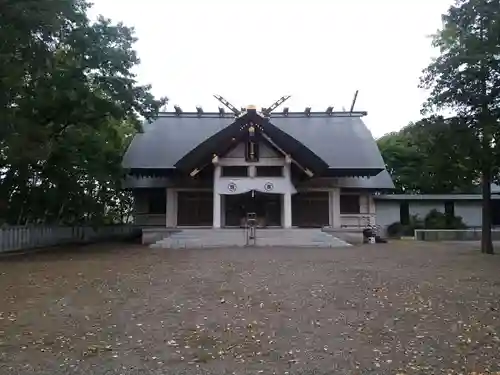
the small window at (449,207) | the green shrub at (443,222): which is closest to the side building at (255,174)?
the green shrub at (443,222)

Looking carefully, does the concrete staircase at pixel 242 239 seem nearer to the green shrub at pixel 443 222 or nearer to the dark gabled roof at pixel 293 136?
the dark gabled roof at pixel 293 136

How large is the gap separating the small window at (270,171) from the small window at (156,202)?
5.76 metres

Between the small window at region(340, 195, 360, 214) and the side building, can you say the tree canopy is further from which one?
the small window at region(340, 195, 360, 214)

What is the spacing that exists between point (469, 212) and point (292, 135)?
35.5 ft

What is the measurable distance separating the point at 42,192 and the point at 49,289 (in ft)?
36.9

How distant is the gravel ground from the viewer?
15.3ft

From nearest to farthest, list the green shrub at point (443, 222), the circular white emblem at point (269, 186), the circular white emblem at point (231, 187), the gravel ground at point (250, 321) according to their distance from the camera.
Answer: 1. the gravel ground at point (250, 321)
2. the circular white emblem at point (231, 187)
3. the circular white emblem at point (269, 186)
4. the green shrub at point (443, 222)

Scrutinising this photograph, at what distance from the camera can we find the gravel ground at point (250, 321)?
466 centimetres

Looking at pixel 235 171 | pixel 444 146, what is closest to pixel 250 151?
pixel 235 171

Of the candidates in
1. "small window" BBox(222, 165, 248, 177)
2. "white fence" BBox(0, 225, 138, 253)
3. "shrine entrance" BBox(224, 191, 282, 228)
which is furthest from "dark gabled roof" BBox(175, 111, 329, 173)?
"white fence" BBox(0, 225, 138, 253)

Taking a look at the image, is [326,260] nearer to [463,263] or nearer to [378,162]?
[463,263]

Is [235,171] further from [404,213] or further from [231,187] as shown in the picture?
[404,213]

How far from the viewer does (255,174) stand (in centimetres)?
2158

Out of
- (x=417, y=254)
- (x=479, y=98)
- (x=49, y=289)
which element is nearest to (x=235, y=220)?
(x=417, y=254)
